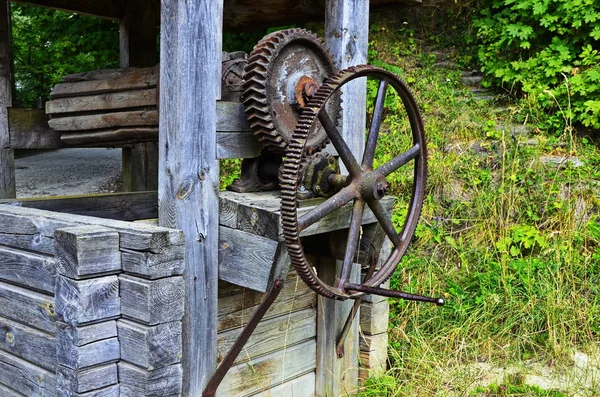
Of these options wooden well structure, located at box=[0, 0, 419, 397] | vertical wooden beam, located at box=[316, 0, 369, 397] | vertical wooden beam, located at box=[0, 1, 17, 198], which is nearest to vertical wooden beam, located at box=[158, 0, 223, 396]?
wooden well structure, located at box=[0, 0, 419, 397]

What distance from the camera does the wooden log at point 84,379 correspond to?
218 cm

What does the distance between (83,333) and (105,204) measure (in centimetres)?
156

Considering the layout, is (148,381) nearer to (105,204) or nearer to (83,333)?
(83,333)

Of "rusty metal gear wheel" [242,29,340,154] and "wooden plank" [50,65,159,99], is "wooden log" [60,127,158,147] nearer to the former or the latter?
"wooden plank" [50,65,159,99]

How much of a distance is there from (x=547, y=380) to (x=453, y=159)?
2.07 meters

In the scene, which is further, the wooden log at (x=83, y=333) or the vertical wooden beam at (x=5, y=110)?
the vertical wooden beam at (x=5, y=110)

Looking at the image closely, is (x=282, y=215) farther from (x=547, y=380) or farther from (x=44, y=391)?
(x=547, y=380)

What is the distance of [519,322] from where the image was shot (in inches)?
148

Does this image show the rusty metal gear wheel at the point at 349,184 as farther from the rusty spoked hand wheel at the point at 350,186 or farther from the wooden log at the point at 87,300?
the wooden log at the point at 87,300

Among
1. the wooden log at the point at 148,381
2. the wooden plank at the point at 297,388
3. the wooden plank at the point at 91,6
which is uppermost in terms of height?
the wooden plank at the point at 91,6

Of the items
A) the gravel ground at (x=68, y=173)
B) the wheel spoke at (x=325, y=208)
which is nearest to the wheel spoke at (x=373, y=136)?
the wheel spoke at (x=325, y=208)

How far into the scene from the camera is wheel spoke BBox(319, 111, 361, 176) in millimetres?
2238

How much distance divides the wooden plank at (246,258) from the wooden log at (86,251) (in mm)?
456

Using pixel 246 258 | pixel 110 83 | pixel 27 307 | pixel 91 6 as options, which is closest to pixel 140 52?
pixel 91 6
